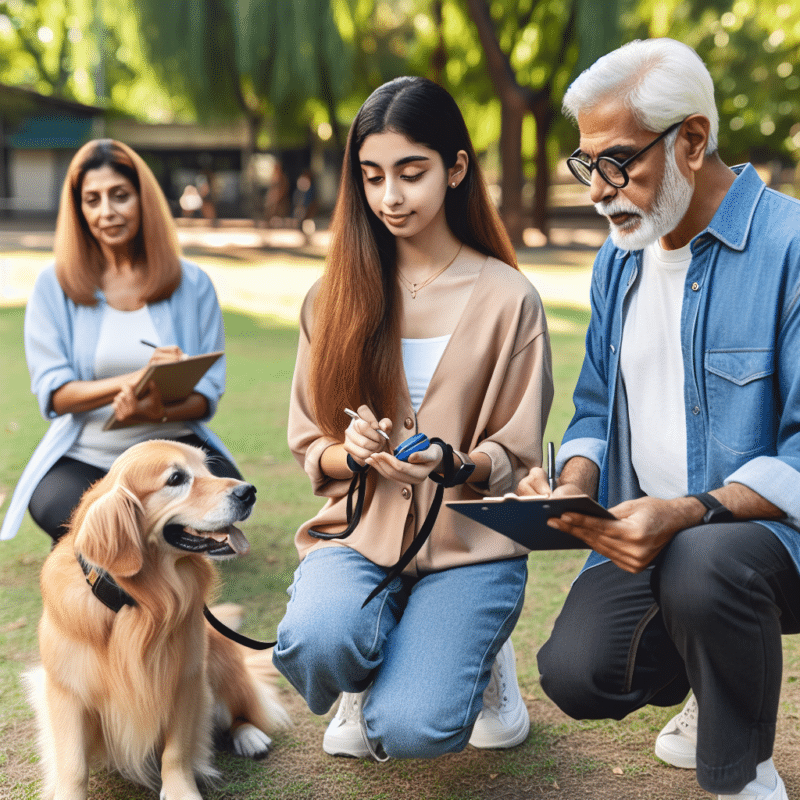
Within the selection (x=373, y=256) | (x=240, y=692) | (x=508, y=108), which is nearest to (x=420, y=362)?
(x=373, y=256)

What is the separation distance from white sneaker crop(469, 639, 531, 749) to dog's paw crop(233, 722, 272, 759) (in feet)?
2.34

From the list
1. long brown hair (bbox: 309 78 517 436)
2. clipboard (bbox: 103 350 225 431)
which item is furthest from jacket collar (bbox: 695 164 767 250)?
clipboard (bbox: 103 350 225 431)

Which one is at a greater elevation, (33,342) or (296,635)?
(33,342)

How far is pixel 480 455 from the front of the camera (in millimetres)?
2787

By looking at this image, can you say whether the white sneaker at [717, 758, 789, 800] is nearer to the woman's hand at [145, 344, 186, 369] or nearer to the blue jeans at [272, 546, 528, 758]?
the blue jeans at [272, 546, 528, 758]

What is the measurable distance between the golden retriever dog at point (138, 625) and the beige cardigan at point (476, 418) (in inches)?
16.7

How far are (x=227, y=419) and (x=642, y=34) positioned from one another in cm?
1714

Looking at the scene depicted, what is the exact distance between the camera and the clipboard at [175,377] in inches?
141

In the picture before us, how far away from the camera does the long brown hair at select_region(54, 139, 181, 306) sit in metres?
4.12

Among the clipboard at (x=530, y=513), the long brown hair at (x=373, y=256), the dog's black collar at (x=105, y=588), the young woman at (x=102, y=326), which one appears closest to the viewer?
the clipboard at (x=530, y=513)

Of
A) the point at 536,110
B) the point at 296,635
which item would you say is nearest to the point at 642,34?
the point at 536,110

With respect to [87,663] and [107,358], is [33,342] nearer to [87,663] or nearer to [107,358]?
[107,358]

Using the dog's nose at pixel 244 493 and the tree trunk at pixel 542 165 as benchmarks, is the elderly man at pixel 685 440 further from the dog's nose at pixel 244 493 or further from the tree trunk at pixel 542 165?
the tree trunk at pixel 542 165

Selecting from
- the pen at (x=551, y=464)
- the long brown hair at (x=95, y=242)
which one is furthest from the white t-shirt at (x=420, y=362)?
the long brown hair at (x=95, y=242)
